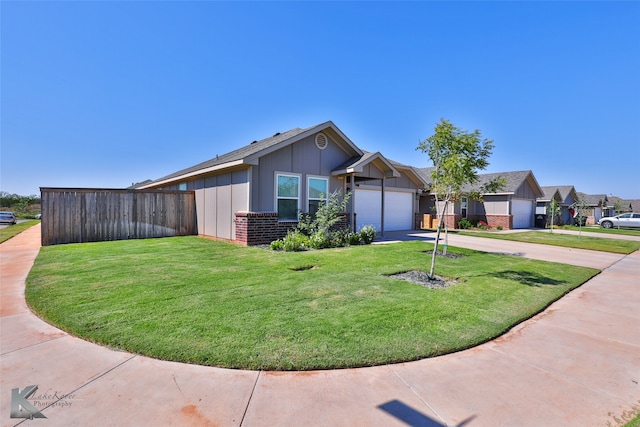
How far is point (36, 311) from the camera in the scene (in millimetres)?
4242

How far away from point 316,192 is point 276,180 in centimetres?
188

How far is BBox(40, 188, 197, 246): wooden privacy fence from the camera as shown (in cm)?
1110

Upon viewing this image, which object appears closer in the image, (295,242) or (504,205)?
(295,242)

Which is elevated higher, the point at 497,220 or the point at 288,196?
the point at 288,196

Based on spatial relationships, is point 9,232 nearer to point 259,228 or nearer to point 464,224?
point 259,228

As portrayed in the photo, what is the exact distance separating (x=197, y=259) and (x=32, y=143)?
22.0 metres

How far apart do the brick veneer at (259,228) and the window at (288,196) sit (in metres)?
0.39

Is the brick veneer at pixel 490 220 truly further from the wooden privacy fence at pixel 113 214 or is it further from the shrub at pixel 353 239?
the wooden privacy fence at pixel 113 214

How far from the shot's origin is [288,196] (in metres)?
11.2

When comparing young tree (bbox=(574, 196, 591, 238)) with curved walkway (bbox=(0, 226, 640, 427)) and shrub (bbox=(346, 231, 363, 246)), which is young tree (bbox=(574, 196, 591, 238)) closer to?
shrub (bbox=(346, 231, 363, 246))

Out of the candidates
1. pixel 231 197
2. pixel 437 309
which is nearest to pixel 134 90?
pixel 231 197

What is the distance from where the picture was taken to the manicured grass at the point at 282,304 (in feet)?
10.3

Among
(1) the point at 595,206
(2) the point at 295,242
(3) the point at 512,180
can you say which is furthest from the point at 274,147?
(1) the point at 595,206

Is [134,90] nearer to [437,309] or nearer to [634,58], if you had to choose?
[437,309]
